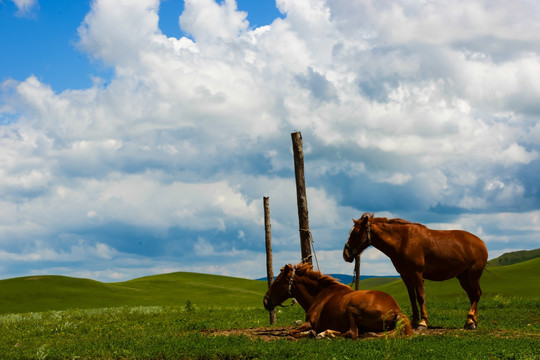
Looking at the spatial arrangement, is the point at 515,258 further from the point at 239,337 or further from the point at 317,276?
the point at 239,337

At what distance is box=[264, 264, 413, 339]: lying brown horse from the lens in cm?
1259

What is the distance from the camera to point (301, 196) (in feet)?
64.1

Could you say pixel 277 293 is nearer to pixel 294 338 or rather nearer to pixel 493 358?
pixel 294 338

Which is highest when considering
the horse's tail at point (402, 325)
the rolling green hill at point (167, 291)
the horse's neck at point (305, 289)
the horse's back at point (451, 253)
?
the horse's back at point (451, 253)

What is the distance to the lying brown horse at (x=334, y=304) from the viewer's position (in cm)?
1259

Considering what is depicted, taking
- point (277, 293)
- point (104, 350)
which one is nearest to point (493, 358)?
point (277, 293)

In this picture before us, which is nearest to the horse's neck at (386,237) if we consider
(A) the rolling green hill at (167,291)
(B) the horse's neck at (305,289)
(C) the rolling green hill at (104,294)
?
(B) the horse's neck at (305,289)

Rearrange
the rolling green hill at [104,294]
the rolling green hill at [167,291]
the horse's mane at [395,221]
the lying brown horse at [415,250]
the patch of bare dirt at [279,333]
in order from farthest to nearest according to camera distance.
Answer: the rolling green hill at [104,294] < the rolling green hill at [167,291] < the horse's mane at [395,221] < the lying brown horse at [415,250] < the patch of bare dirt at [279,333]

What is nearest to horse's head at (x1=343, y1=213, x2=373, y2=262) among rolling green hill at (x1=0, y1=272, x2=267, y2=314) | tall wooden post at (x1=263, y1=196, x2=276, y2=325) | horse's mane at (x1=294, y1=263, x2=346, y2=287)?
horse's mane at (x1=294, y1=263, x2=346, y2=287)

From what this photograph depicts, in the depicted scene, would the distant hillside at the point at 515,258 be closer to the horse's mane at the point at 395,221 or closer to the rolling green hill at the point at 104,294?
the rolling green hill at the point at 104,294

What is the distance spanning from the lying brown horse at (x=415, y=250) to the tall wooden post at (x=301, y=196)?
356 cm

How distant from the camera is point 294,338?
13.4 meters

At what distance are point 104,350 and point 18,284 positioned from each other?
54999 millimetres

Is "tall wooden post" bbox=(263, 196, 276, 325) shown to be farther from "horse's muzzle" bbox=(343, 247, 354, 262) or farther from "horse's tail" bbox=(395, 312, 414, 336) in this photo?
"horse's tail" bbox=(395, 312, 414, 336)
